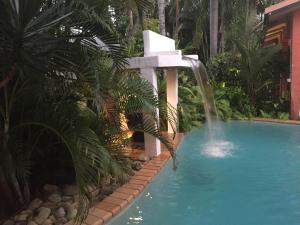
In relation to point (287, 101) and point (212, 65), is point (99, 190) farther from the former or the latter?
point (212, 65)

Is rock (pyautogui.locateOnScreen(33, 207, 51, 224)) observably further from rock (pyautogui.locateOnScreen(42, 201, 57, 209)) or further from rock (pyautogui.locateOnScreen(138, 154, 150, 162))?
rock (pyautogui.locateOnScreen(138, 154, 150, 162))

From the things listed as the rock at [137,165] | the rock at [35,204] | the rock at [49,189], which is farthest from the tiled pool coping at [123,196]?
the rock at [49,189]

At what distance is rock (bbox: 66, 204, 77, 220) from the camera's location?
3.99 metres

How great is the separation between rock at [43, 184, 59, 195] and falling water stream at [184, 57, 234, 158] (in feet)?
11.4

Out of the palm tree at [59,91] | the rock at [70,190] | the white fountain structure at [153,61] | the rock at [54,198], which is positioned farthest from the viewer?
the white fountain structure at [153,61]

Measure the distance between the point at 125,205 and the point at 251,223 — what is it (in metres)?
1.58

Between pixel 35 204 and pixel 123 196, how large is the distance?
1130 mm

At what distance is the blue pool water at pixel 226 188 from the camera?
4.08 m

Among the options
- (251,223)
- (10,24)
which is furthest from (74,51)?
(251,223)

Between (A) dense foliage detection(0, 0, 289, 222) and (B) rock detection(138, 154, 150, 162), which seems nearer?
(A) dense foliage detection(0, 0, 289, 222)

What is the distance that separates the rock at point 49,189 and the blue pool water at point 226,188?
1104mm

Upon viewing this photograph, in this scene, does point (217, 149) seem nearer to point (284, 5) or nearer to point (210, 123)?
point (210, 123)

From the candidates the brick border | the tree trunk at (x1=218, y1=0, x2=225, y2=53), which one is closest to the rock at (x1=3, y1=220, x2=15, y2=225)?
the brick border

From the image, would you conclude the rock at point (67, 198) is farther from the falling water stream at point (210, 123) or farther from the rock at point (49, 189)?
the falling water stream at point (210, 123)
